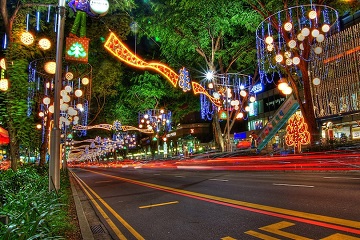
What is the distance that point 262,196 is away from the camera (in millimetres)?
10141

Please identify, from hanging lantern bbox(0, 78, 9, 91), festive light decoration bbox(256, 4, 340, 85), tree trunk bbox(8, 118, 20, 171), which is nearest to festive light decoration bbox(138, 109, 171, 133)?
festive light decoration bbox(256, 4, 340, 85)

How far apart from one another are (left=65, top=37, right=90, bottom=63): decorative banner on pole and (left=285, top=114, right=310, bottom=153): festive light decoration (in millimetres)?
18317

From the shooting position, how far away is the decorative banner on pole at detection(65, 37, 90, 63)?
33.0ft

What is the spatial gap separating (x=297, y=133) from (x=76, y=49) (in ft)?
64.4

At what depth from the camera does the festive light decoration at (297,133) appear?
2380 cm

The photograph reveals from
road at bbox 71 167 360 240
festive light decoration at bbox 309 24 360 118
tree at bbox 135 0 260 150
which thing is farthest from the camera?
festive light decoration at bbox 309 24 360 118

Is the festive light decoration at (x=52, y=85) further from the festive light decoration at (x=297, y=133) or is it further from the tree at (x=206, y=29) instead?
the festive light decoration at (x=297, y=133)

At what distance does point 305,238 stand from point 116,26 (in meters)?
15.7

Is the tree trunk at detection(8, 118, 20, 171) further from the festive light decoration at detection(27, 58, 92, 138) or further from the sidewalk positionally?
the festive light decoration at detection(27, 58, 92, 138)

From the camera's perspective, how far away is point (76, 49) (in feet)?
33.3

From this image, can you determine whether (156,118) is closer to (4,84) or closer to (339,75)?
(339,75)

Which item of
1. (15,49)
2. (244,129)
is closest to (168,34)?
(15,49)

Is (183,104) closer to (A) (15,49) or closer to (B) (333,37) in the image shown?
(B) (333,37)

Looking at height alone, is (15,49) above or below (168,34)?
below
